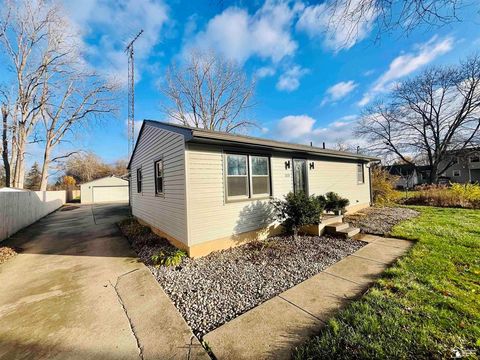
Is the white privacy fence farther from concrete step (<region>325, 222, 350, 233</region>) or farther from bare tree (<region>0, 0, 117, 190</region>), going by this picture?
concrete step (<region>325, 222, 350, 233</region>)

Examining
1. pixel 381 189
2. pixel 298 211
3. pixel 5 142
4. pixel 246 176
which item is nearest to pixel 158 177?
pixel 246 176

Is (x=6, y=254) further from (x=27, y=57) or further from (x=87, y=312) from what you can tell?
(x=27, y=57)

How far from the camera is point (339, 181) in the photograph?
985 cm

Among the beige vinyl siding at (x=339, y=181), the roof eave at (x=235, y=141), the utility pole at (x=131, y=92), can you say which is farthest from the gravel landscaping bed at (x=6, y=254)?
the utility pole at (x=131, y=92)

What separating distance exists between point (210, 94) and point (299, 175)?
16370mm

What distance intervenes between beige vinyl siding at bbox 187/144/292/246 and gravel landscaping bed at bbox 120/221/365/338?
1.83ft

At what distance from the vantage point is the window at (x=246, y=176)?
563cm

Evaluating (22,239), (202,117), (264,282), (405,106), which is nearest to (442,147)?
(405,106)

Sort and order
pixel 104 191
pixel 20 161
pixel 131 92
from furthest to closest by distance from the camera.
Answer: pixel 104 191 < pixel 20 161 < pixel 131 92

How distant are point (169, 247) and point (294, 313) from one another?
3.78 metres

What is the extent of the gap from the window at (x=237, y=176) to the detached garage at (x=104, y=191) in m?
29.3

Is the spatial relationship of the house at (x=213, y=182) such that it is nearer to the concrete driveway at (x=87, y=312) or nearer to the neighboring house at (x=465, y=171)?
the concrete driveway at (x=87, y=312)

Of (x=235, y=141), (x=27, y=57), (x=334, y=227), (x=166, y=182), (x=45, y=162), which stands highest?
(x=27, y=57)

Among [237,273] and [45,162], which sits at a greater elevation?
[45,162]
